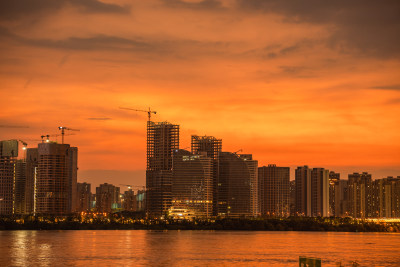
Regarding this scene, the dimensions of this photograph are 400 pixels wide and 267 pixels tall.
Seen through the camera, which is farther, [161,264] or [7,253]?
[7,253]

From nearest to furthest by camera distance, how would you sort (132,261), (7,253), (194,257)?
(132,261), (194,257), (7,253)

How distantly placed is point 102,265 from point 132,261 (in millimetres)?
6901

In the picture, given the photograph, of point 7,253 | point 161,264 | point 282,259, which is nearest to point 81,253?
point 7,253

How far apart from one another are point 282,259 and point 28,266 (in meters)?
33.8

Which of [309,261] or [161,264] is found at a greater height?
[309,261]

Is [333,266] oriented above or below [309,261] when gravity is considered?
below

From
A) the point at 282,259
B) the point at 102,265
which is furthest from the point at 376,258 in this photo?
the point at 102,265

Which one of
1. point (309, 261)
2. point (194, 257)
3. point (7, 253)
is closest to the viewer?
point (309, 261)

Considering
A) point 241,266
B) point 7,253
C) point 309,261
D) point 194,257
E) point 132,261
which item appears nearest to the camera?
point 309,261

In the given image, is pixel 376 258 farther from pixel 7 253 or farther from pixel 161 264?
pixel 7 253

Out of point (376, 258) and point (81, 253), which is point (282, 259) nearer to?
point (376, 258)

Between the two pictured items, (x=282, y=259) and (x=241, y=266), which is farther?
(x=282, y=259)

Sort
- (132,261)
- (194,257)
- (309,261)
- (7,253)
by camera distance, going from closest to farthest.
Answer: (309,261) → (132,261) → (194,257) → (7,253)

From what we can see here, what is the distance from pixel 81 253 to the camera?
336 feet
